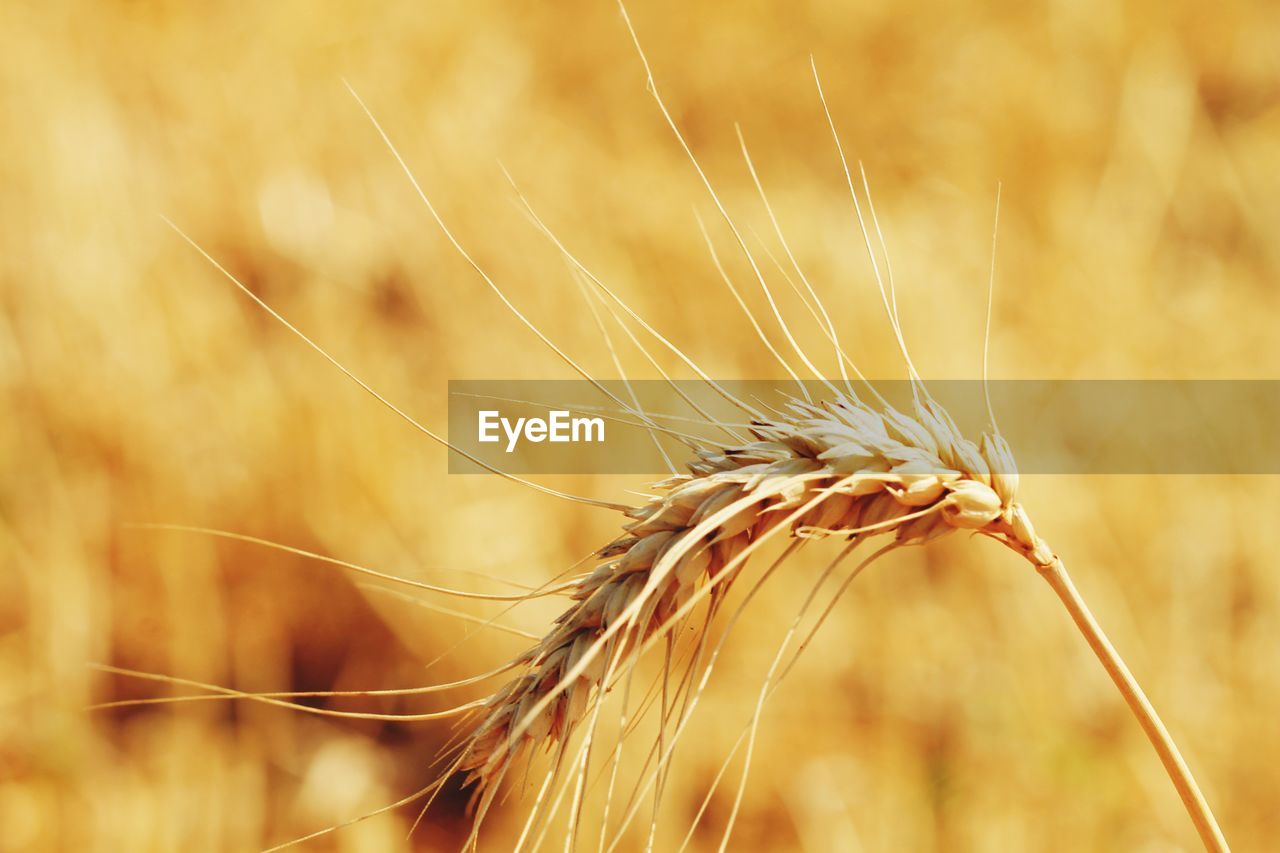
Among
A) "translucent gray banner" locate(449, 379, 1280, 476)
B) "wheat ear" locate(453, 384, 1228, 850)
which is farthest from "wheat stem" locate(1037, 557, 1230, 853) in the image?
"translucent gray banner" locate(449, 379, 1280, 476)

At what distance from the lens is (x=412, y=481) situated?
120 centimetres

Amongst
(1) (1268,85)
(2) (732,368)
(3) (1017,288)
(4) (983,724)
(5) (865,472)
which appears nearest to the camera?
(5) (865,472)

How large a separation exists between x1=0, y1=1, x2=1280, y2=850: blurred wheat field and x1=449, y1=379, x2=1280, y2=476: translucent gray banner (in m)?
0.03

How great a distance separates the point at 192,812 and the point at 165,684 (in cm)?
18

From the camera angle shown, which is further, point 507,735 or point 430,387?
point 430,387

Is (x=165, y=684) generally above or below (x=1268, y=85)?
below

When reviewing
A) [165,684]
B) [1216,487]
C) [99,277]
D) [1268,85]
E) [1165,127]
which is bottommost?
Answer: [165,684]

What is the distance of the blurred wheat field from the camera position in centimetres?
114

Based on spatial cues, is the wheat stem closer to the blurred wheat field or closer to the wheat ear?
the wheat ear

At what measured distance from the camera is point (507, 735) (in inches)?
13.4

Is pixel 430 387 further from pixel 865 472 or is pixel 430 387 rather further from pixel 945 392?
pixel 865 472

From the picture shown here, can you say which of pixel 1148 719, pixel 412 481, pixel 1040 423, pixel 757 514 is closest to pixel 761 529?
pixel 757 514

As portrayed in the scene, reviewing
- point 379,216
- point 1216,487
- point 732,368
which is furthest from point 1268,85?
point 379,216

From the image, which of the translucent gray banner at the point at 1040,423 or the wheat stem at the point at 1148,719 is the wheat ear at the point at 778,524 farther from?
the translucent gray banner at the point at 1040,423
